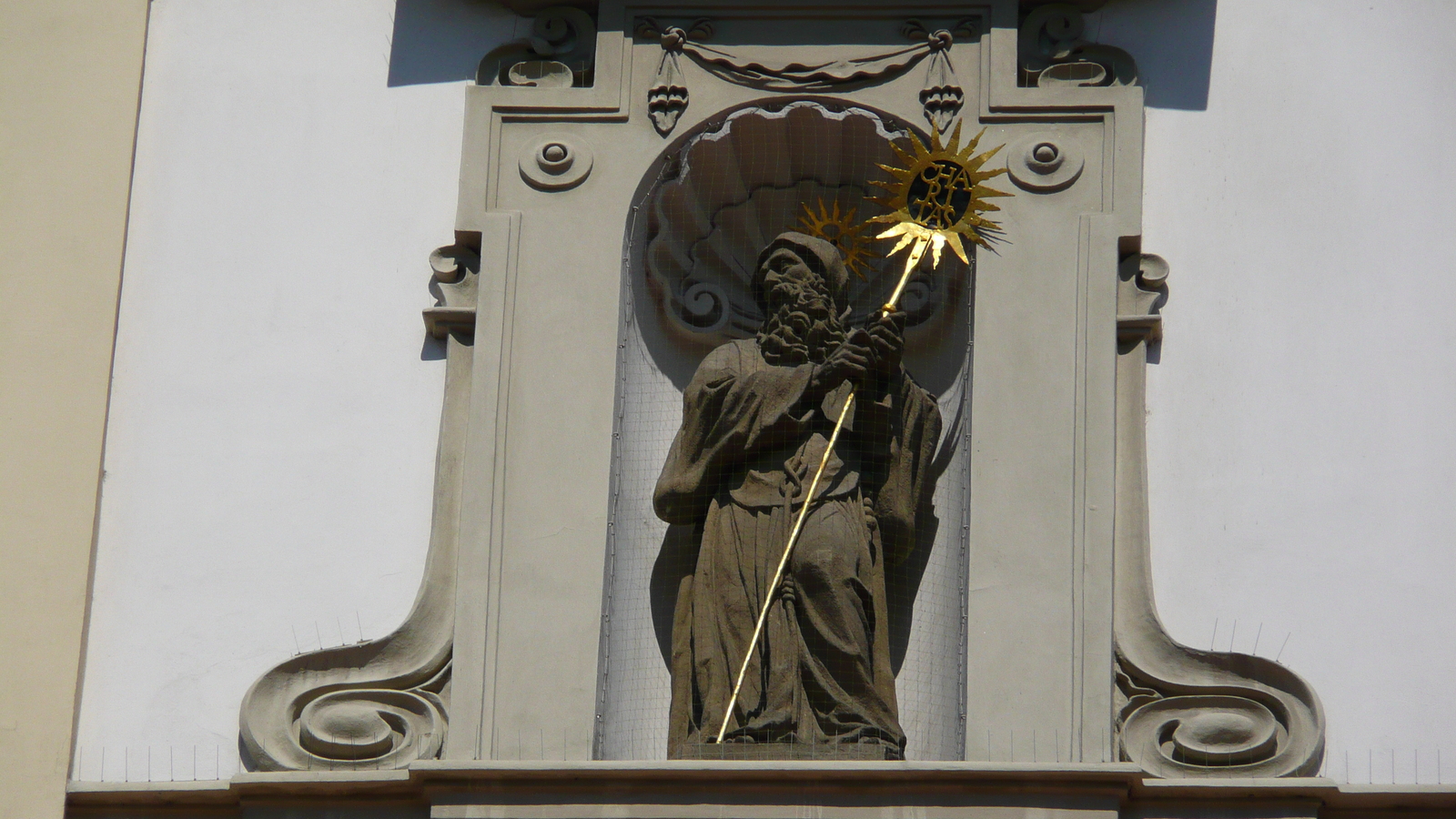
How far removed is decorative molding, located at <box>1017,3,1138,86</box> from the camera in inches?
301

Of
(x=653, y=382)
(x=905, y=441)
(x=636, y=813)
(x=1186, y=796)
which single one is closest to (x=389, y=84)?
(x=653, y=382)

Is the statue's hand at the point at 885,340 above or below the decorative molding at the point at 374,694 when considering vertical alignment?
above

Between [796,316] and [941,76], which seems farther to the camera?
[941,76]

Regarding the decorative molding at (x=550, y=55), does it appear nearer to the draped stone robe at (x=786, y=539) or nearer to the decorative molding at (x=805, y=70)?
the decorative molding at (x=805, y=70)

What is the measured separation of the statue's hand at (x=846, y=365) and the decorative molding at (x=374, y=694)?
3.11 feet

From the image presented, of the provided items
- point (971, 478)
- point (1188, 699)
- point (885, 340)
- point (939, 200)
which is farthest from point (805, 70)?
point (1188, 699)

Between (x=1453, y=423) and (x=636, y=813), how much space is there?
226 cm

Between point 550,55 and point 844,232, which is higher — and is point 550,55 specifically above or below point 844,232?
above

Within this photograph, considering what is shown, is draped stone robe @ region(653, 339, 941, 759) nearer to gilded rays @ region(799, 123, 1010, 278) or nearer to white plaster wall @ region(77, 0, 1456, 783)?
gilded rays @ region(799, 123, 1010, 278)

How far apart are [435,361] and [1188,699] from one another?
211cm

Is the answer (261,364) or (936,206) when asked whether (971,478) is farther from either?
(261,364)

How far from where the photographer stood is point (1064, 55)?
7.70m

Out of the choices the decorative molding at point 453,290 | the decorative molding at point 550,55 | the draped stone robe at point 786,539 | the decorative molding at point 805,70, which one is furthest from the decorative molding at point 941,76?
the decorative molding at point 453,290

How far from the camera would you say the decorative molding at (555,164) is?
7.58m
